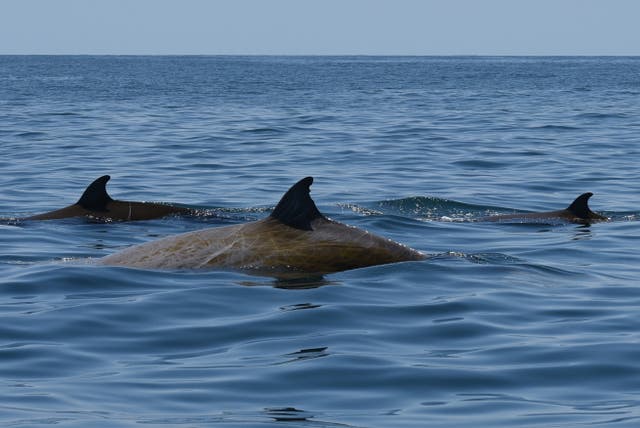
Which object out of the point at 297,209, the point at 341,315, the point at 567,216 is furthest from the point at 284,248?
the point at 567,216

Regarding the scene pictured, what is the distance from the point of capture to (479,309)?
10.5 m

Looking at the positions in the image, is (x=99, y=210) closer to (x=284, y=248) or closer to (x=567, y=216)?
(x=284, y=248)

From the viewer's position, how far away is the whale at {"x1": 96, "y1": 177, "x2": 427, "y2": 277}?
1145 centimetres

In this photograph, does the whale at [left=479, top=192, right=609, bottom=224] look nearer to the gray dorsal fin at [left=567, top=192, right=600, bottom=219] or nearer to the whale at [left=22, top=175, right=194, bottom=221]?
the gray dorsal fin at [left=567, top=192, right=600, bottom=219]

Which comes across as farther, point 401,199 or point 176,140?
point 176,140

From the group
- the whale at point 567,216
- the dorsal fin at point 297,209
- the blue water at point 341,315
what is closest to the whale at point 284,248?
the dorsal fin at point 297,209

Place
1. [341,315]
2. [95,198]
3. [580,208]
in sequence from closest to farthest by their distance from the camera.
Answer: [341,315], [95,198], [580,208]

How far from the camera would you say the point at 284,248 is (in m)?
11.5

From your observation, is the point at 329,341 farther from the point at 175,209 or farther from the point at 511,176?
the point at 511,176

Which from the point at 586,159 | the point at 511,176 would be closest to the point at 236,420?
the point at 511,176

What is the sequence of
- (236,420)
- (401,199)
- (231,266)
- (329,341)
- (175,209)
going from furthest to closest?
1. (401,199)
2. (175,209)
3. (231,266)
4. (329,341)
5. (236,420)

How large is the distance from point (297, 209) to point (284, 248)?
1.24 ft

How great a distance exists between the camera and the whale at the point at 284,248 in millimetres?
11445

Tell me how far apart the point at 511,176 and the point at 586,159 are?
396cm
